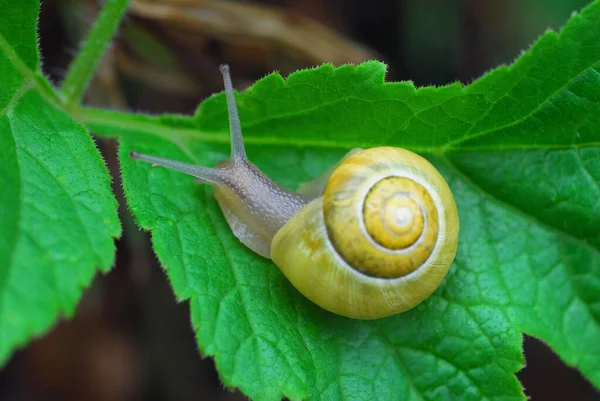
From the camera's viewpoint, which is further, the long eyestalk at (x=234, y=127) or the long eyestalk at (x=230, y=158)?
the long eyestalk at (x=234, y=127)

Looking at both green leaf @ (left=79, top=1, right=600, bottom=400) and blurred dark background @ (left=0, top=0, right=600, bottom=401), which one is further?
blurred dark background @ (left=0, top=0, right=600, bottom=401)

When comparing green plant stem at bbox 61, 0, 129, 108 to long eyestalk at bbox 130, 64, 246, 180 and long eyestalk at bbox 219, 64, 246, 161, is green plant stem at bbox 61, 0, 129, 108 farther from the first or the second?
long eyestalk at bbox 219, 64, 246, 161

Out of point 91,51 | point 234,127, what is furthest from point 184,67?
point 234,127

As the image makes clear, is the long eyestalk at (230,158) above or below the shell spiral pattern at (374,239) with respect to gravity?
above

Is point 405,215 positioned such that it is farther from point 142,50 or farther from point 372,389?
point 142,50

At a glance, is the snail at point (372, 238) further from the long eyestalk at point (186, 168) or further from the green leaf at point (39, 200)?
the green leaf at point (39, 200)

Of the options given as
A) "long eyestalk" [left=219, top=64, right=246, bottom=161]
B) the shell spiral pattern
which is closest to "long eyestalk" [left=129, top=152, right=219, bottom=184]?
"long eyestalk" [left=219, top=64, right=246, bottom=161]

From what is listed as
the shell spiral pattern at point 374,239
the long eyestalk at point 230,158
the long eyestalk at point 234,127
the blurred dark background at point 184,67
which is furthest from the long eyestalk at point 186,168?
the blurred dark background at point 184,67

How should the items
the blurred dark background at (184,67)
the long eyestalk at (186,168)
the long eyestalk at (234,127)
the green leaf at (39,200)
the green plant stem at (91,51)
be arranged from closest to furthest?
the green leaf at (39,200) < the long eyestalk at (186,168) < the long eyestalk at (234,127) < the green plant stem at (91,51) < the blurred dark background at (184,67)
